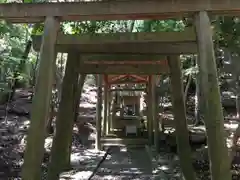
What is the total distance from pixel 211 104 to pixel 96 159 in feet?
21.4

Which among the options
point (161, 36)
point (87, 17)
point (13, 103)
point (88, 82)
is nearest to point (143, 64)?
point (161, 36)

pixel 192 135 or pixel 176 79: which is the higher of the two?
pixel 176 79

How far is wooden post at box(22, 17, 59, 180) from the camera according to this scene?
13.5 ft

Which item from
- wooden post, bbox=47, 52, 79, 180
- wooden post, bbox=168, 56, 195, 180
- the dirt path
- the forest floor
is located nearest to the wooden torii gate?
wooden post, bbox=47, 52, 79, 180

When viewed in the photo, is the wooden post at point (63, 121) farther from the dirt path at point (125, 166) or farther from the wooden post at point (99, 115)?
the wooden post at point (99, 115)

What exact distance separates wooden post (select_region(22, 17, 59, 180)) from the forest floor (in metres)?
3.38

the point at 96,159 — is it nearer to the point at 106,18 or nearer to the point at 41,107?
the point at 41,107

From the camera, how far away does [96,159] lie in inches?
390

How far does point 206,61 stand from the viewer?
13.2 ft

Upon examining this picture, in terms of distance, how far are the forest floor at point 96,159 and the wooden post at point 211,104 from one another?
3.64 m

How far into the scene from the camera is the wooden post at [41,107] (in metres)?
4.12

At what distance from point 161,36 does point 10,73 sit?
1284cm

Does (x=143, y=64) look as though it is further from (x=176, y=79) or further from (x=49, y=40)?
(x=49, y=40)

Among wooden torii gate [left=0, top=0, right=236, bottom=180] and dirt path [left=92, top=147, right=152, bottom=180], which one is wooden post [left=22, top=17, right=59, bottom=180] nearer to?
wooden torii gate [left=0, top=0, right=236, bottom=180]
